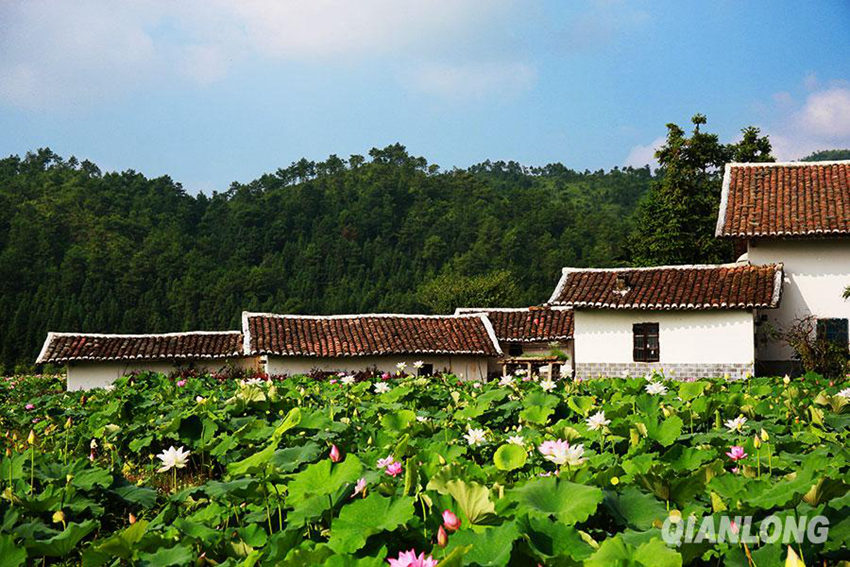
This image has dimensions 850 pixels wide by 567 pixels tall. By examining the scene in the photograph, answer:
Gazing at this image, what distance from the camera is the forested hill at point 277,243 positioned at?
202 feet

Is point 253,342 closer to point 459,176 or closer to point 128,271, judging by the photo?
point 128,271

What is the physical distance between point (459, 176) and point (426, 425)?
86168 mm

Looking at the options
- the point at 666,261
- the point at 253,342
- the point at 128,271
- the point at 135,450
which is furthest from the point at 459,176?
the point at 135,450

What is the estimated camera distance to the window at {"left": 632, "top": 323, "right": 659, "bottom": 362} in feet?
68.6

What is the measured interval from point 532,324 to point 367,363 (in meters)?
6.48

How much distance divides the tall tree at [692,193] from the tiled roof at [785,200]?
8.88m

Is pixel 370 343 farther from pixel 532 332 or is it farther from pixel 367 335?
pixel 532 332

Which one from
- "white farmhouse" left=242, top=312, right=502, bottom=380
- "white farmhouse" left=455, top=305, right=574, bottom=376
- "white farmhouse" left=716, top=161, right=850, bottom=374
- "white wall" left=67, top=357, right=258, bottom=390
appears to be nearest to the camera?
"white farmhouse" left=716, top=161, right=850, bottom=374

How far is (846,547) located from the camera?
1.95 metres

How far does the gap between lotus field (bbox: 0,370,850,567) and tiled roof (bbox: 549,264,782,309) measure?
50.4ft

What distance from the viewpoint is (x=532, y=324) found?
91.7 ft

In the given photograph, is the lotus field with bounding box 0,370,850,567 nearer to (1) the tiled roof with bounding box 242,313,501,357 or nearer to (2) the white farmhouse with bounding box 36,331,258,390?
(1) the tiled roof with bounding box 242,313,501,357

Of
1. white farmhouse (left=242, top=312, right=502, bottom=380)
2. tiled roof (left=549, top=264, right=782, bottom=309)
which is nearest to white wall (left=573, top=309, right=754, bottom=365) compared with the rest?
tiled roof (left=549, top=264, right=782, bottom=309)

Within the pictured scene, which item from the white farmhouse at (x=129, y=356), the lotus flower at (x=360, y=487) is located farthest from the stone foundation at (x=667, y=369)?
the lotus flower at (x=360, y=487)
